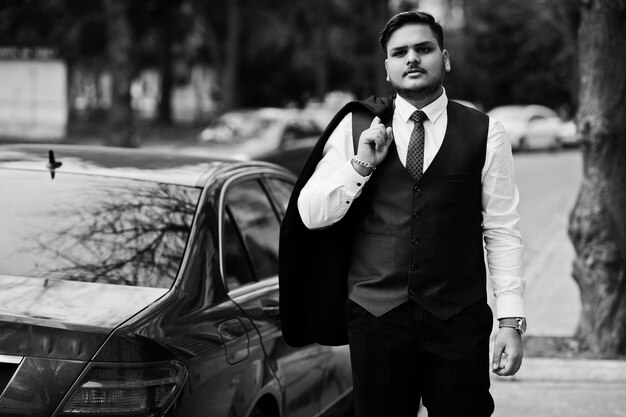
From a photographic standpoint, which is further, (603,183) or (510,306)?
(603,183)

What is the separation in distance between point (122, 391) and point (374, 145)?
1096 mm

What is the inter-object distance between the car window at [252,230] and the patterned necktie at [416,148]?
1153 mm

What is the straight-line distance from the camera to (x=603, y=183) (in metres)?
6.97

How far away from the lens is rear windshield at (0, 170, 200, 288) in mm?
3646

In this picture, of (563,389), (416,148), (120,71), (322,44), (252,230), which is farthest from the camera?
(322,44)

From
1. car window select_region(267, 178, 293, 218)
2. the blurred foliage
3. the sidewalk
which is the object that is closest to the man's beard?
car window select_region(267, 178, 293, 218)

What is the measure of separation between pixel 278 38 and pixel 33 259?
3632 centimetres

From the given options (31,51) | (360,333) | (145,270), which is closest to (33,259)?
(145,270)

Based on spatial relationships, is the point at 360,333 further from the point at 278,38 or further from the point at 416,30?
the point at 278,38

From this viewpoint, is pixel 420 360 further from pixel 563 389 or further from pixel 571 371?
pixel 571 371

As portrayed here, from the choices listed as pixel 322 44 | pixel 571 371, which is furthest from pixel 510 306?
pixel 322 44

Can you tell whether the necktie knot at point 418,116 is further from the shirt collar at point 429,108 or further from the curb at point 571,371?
the curb at point 571,371

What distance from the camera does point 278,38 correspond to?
39344mm

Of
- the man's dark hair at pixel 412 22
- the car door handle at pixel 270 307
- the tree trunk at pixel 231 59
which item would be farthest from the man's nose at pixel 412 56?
the tree trunk at pixel 231 59
